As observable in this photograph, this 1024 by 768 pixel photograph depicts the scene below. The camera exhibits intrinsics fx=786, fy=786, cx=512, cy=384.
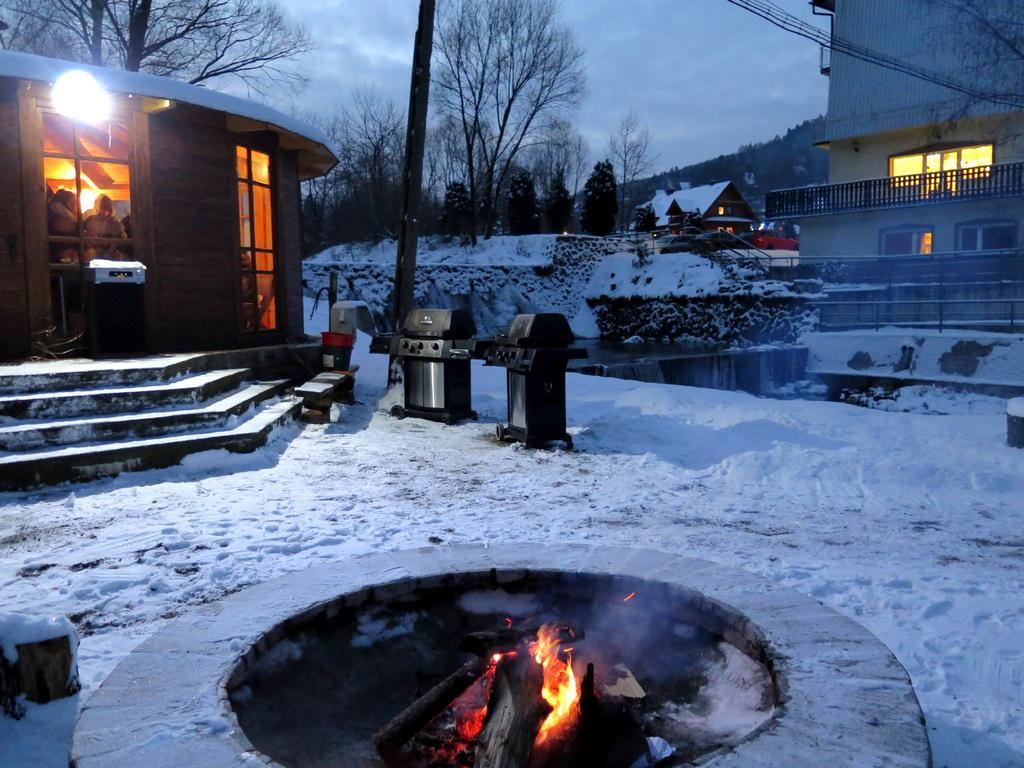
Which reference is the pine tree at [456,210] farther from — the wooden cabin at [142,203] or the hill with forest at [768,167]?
the hill with forest at [768,167]

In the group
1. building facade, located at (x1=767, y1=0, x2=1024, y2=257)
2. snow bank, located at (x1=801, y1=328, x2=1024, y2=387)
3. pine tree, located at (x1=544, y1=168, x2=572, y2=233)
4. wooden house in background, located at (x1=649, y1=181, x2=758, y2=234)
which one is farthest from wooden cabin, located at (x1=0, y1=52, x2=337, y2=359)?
wooden house in background, located at (x1=649, y1=181, x2=758, y2=234)

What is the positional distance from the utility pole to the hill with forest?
9850cm

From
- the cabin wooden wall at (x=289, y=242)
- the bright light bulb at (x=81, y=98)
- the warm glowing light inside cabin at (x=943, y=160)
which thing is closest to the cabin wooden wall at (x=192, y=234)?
the bright light bulb at (x=81, y=98)

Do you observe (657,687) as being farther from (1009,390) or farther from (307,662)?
(1009,390)

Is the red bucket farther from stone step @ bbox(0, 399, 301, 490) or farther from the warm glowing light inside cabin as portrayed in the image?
the warm glowing light inside cabin

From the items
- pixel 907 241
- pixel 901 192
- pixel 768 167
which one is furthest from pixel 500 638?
pixel 768 167

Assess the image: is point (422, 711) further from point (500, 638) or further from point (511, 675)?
point (500, 638)

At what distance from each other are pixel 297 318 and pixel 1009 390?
1283cm

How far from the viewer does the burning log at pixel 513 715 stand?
2291 millimetres

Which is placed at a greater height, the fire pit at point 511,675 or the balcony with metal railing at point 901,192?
the balcony with metal railing at point 901,192

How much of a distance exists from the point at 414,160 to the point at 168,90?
3.45 m

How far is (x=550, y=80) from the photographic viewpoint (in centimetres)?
3931

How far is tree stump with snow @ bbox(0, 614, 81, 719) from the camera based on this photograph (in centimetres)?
269

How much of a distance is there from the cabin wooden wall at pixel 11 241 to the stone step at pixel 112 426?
9.19 feet
